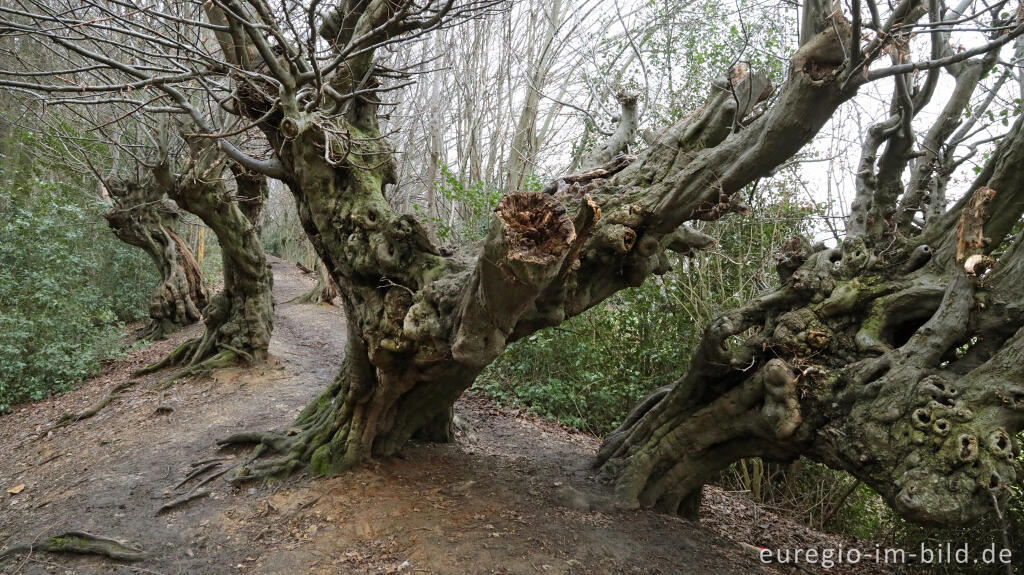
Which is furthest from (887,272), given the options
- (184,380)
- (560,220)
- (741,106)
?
(184,380)

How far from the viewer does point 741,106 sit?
371 centimetres

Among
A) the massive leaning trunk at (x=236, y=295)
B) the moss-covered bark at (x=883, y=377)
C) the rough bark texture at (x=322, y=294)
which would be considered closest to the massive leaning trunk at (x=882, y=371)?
the moss-covered bark at (x=883, y=377)

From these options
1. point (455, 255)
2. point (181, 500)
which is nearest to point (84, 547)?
point (181, 500)

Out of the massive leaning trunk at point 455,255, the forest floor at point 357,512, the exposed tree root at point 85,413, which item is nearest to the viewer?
the massive leaning trunk at point 455,255

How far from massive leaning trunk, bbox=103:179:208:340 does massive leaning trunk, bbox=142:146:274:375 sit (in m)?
3.34

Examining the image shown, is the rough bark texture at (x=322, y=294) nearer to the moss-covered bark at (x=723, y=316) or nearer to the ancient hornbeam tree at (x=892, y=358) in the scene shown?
the moss-covered bark at (x=723, y=316)

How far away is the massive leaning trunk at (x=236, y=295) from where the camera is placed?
7.57 metres

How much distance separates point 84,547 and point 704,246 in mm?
5256

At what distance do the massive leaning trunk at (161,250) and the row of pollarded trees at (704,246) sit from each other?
7.26 meters

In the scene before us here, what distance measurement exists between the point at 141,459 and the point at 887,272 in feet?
22.6

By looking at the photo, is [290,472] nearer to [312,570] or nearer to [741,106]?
[312,570]

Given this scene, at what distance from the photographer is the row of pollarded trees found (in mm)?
2676

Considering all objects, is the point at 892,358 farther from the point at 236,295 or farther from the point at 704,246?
the point at 236,295

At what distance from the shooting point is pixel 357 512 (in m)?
3.80
